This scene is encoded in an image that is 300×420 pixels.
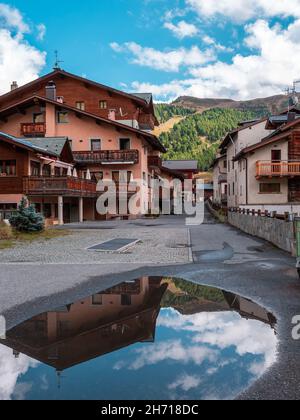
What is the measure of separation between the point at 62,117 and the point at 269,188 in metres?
21.7

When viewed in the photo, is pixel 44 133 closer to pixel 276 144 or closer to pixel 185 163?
pixel 276 144

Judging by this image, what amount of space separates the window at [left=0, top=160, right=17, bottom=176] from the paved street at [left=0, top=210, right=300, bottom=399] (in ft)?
46.7

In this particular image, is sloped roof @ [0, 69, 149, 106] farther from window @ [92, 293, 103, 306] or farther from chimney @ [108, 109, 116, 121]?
window @ [92, 293, 103, 306]

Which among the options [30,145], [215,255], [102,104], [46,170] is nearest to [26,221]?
[30,145]

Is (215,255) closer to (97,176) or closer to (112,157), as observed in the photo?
(112,157)

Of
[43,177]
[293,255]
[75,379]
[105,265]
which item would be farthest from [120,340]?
[43,177]

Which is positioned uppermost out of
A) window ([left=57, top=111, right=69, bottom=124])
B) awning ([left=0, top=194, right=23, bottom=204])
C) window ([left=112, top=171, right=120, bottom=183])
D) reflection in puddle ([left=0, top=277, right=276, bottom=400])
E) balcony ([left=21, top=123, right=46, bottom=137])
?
window ([left=57, top=111, right=69, bottom=124])

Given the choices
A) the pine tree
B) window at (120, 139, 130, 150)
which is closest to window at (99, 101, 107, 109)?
window at (120, 139, 130, 150)

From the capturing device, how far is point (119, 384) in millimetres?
4258

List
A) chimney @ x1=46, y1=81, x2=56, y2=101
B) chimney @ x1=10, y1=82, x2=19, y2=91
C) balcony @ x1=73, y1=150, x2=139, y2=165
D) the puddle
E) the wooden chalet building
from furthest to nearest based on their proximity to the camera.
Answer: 1. chimney @ x1=10, y1=82, x2=19, y2=91
2. chimney @ x1=46, y1=81, x2=56, y2=101
3. balcony @ x1=73, y1=150, x2=139, y2=165
4. the wooden chalet building
5. the puddle

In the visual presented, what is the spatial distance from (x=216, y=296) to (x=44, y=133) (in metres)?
34.6

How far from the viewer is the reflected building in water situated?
17.1ft

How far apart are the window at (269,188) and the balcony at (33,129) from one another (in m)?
21.8

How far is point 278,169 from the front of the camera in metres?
35.0
